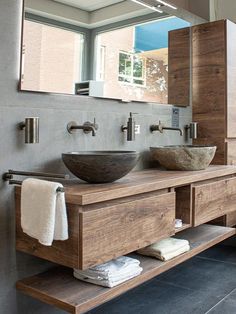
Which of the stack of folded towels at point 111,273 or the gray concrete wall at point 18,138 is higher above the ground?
the gray concrete wall at point 18,138

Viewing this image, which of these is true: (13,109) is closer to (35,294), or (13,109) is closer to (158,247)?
(35,294)

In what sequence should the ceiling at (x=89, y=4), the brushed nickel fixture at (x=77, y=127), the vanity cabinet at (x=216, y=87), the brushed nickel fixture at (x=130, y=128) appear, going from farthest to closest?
the vanity cabinet at (x=216, y=87) < the brushed nickel fixture at (x=130, y=128) < the ceiling at (x=89, y=4) < the brushed nickel fixture at (x=77, y=127)

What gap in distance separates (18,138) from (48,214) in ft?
1.72

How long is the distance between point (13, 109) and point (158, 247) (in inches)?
45.7

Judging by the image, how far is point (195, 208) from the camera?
7.80 feet

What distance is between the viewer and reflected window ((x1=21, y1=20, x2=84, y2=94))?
200cm

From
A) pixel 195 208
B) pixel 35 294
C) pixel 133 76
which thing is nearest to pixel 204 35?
pixel 133 76

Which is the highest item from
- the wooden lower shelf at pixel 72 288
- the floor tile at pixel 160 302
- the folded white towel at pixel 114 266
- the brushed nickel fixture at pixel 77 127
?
the brushed nickel fixture at pixel 77 127

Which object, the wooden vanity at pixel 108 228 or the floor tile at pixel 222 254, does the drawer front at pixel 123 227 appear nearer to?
the wooden vanity at pixel 108 228

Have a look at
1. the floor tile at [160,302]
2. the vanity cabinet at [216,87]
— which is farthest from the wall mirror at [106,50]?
the floor tile at [160,302]

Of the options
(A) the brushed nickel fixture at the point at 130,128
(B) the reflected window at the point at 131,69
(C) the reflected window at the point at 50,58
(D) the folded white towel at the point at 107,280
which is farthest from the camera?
(B) the reflected window at the point at 131,69

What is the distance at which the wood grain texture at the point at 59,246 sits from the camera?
5.32 feet

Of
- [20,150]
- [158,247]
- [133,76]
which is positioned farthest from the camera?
[133,76]

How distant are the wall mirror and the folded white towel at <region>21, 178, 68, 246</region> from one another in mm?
628
